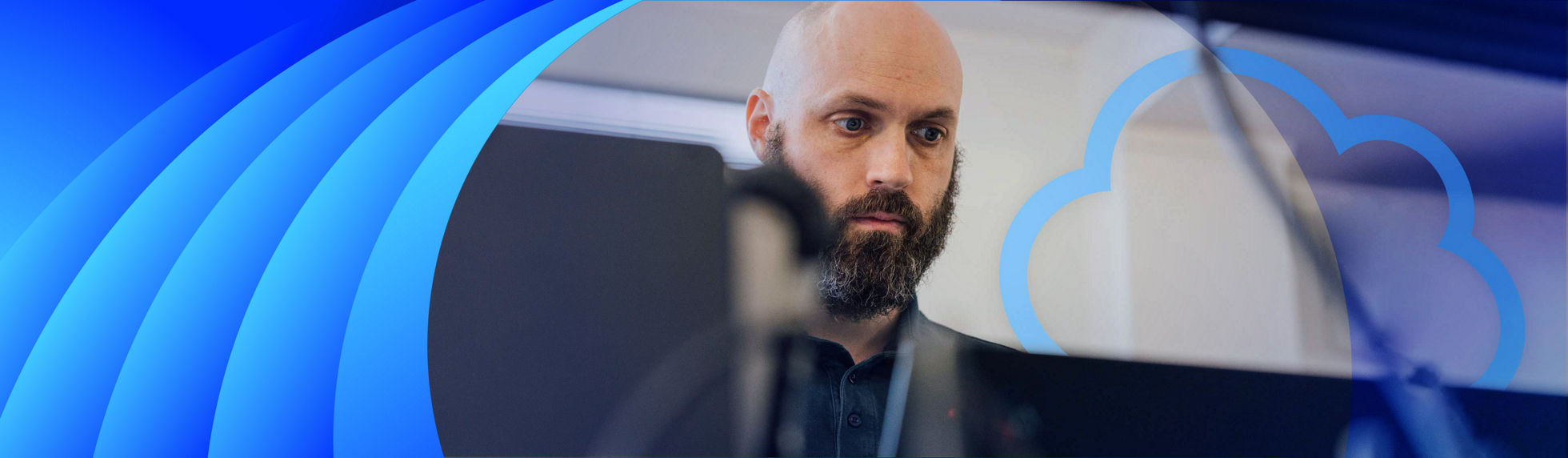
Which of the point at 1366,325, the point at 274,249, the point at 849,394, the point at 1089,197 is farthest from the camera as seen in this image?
the point at 1366,325

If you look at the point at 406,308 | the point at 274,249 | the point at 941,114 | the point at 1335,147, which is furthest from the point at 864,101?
the point at 1335,147

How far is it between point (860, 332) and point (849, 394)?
90 millimetres

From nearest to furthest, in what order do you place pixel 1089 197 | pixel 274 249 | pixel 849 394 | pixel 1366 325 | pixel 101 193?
pixel 101 193, pixel 274 249, pixel 849 394, pixel 1089 197, pixel 1366 325

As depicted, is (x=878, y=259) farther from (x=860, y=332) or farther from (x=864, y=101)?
(x=864, y=101)

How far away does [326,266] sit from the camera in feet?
4.03

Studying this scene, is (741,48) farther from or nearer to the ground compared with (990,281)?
farther from the ground

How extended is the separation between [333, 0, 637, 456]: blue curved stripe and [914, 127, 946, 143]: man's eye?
1.77ft

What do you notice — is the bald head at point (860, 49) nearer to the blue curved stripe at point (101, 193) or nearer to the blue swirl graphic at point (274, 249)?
the blue swirl graphic at point (274, 249)

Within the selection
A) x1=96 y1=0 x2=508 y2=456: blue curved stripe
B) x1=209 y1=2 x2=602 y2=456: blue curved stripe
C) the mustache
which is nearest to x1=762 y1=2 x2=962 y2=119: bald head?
the mustache

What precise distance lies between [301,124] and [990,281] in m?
0.98

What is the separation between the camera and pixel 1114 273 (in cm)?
146

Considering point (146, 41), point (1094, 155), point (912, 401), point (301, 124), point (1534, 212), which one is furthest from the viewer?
point (1534, 212)

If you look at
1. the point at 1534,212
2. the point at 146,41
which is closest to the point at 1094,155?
the point at 1534,212

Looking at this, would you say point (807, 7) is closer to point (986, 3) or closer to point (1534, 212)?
point (986, 3)
